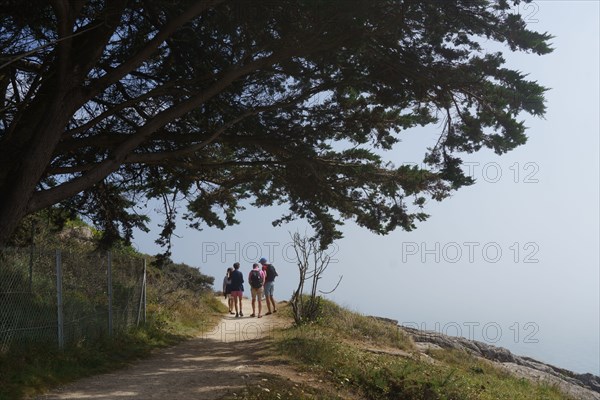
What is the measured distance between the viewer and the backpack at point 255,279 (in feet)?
71.1

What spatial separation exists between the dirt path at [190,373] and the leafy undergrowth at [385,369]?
74 cm

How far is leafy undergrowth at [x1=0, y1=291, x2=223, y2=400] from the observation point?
30.3 feet

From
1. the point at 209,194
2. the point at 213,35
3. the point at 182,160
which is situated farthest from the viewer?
the point at 209,194

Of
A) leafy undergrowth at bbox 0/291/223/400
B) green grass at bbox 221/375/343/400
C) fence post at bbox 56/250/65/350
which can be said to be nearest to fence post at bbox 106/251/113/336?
leafy undergrowth at bbox 0/291/223/400

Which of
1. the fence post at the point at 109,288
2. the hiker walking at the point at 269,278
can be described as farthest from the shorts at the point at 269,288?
the fence post at the point at 109,288

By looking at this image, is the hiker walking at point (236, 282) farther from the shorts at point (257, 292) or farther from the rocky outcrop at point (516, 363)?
the rocky outcrop at point (516, 363)

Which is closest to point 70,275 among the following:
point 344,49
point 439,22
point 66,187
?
point 66,187

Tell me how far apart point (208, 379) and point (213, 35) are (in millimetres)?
6281

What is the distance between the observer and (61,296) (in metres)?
11.5

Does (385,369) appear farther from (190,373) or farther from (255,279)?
(255,279)

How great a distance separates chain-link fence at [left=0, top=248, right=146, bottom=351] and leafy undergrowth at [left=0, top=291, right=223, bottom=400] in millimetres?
230

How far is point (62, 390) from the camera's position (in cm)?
956

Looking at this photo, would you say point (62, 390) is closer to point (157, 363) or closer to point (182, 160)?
point (157, 363)

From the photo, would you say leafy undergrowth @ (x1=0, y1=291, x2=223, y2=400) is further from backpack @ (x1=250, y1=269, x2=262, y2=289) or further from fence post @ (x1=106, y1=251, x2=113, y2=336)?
backpack @ (x1=250, y1=269, x2=262, y2=289)
